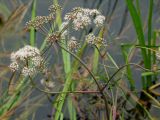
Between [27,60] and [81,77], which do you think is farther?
[81,77]

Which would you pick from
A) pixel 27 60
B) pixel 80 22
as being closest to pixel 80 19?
pixel 80 22

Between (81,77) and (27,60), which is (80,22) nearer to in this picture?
(27,60)

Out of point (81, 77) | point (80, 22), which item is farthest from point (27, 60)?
point (81, 77)

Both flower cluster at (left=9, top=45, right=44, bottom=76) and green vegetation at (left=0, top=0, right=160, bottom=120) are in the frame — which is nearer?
flower cluster at (left=9, top=45, right=44, bottom=76)

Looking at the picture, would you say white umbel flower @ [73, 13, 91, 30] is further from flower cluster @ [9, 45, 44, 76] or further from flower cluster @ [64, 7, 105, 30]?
flower cluster @ [9, 45, 44, 76]

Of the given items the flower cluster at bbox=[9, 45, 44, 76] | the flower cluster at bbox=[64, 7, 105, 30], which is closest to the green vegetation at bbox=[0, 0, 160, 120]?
the flower cluster at bbox=[64, 7, 105, 30]

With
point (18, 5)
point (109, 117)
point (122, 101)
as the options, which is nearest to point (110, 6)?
point (18, 5)

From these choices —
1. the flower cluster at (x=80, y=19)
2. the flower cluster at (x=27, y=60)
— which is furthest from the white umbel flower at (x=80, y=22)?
the flower cluster at (x=27, y=60)

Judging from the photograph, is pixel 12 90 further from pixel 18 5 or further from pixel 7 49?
pixel 18 5

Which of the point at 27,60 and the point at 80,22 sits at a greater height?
the point at 80,22
